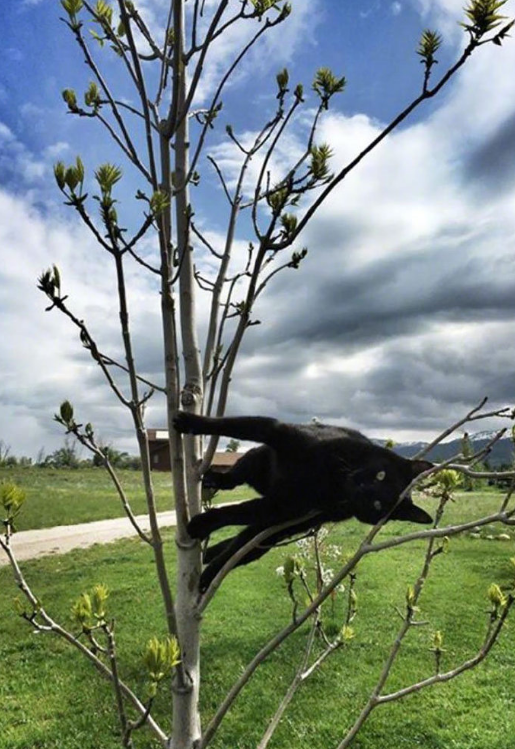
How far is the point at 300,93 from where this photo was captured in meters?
2.67

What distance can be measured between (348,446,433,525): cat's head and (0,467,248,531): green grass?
15675 millimetres

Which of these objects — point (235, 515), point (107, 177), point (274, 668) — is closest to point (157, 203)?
point (107, 177)

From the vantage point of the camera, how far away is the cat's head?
105 inches

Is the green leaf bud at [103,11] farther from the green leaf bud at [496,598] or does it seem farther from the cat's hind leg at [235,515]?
the green leaf bud at [496,598]

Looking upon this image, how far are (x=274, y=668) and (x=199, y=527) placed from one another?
690 cm

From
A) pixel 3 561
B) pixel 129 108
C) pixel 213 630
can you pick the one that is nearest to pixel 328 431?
pixel 129 108

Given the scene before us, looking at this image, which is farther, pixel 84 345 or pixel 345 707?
pixel 345 707

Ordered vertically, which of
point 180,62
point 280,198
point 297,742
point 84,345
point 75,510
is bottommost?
point 297,742

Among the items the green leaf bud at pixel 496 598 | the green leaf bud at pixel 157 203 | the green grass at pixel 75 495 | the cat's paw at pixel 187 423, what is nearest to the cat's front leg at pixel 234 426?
the cat's paw at pixel 187 423

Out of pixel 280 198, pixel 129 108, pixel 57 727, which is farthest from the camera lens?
pixel 57 727

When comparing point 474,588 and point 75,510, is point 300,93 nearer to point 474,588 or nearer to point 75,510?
point 474,588

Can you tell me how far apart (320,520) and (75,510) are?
22625mm

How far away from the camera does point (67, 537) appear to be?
1886 cm

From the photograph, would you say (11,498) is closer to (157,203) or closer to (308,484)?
(157,203)
